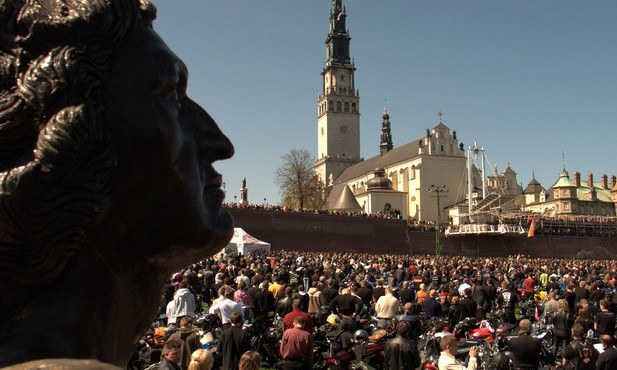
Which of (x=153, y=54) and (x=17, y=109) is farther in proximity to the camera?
(x=153, y=54)

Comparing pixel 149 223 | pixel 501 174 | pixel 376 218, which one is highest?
pixel 501 174

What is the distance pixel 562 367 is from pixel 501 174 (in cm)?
11845

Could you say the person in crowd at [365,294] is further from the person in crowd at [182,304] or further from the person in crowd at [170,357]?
the person in crowd at [170,357]

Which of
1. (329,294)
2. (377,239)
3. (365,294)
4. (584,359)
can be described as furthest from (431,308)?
(377,239)

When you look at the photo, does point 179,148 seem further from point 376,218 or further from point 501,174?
point 501,174

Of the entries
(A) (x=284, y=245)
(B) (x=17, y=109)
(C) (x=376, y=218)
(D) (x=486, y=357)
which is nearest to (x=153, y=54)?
(B) (x=17, y=109)

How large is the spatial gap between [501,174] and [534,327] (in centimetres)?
11478

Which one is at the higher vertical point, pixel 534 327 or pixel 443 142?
pixel 443 142

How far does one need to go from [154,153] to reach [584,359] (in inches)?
452

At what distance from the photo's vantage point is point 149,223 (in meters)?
1.02

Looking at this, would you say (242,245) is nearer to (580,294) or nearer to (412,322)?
(580,294)

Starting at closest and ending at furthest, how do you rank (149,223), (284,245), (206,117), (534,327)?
1. (149,223)
2. (206,117)
3. (534,327)
4. (284,245)

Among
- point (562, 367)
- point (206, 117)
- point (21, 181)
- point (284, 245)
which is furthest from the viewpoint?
point (284, 245)

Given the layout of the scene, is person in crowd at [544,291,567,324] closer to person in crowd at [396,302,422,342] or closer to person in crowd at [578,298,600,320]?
person in crowd at [578,298,600,320]
